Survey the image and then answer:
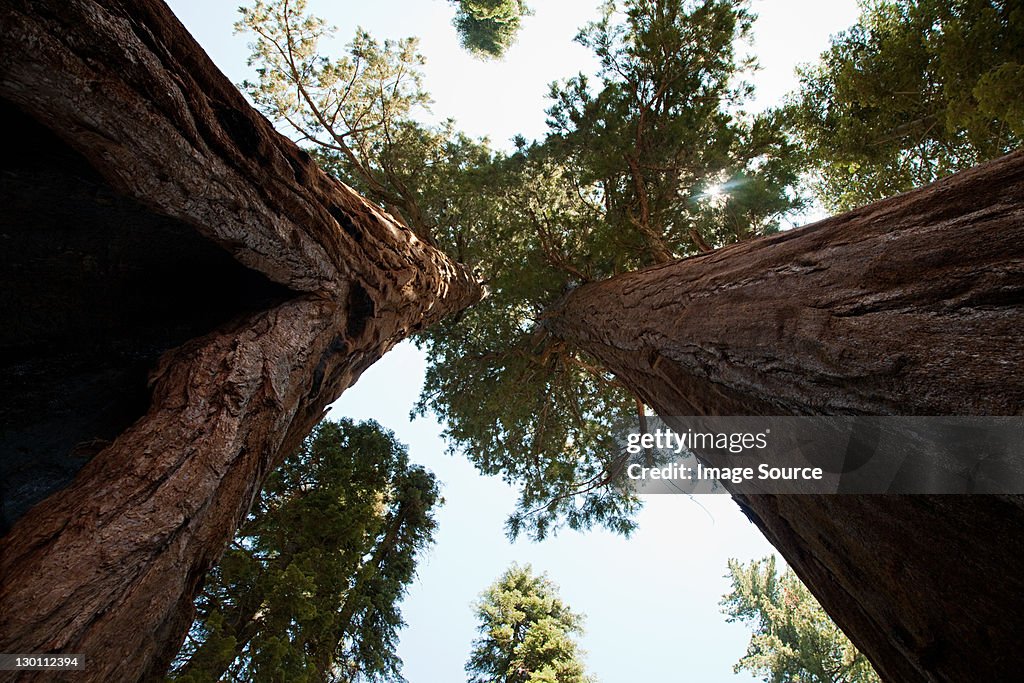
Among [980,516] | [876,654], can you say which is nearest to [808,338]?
[980,516]

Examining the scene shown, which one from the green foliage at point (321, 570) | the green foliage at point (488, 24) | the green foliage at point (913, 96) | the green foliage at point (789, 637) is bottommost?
the green foliage at point (321, 570)

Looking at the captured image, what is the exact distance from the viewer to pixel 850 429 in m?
1.69

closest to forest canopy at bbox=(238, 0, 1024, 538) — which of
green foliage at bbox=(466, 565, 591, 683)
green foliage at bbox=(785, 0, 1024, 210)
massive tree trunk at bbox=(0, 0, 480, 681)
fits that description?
green foliage at bbox=(785, 0, 1024, 210)

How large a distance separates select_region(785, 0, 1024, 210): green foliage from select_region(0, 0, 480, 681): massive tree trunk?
206 inches

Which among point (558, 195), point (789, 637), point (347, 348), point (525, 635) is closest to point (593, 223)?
point (558, 195)

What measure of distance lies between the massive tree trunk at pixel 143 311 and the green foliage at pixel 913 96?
524 cm

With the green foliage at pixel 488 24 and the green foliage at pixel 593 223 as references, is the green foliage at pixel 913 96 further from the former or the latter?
the green foliage at pixel 488 24

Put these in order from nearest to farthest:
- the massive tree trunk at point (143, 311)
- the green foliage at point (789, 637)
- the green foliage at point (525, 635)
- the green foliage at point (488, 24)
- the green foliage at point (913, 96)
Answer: the massive tree trunk at point (143, 311), the green foliage at point (913, 96), the green foliage at point (525, 635), the green foliage at point (488, 24), the green foliage at point (789, 637)

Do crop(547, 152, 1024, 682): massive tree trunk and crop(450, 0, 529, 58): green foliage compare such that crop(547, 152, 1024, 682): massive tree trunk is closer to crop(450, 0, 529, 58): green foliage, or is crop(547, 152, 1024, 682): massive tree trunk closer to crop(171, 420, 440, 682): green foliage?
crop(171, 420, 440, 682): green foliage

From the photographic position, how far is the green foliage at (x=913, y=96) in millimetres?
3855

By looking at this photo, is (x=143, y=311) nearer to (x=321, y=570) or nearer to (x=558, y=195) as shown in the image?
(x=321, y=570)

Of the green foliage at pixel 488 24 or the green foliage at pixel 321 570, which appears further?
the green foliage at pixel 488 24

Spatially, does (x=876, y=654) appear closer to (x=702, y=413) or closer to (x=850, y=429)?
(x=850, y=429)

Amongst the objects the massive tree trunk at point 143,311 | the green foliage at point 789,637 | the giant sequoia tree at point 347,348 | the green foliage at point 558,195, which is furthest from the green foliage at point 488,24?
the green foliage at point 789,637
